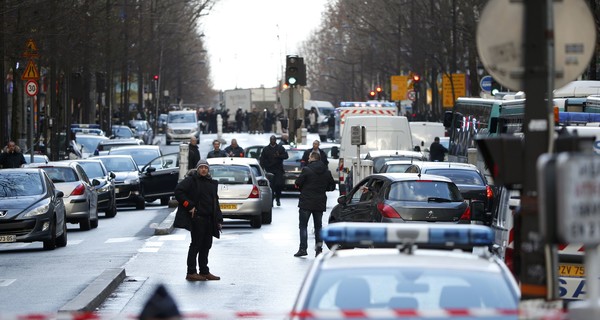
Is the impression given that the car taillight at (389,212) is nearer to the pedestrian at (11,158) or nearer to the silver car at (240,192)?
the silver car at (240,192)

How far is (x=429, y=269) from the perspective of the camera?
28.6 ft

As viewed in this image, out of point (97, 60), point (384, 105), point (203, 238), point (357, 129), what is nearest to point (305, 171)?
point (203, 238)

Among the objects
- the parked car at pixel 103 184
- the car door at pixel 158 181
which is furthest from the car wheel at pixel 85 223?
the car door at pixel 158 181

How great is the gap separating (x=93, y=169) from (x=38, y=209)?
474 inches

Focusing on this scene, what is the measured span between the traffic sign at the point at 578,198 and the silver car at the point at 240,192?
24994 mm

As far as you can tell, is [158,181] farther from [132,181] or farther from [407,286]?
[407,286]

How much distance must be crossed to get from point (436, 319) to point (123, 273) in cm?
1266

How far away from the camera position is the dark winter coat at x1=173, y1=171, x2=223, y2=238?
2075 centimetres

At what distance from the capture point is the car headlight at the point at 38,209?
2614 centimetres

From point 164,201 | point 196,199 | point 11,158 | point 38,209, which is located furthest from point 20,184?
point 164,201

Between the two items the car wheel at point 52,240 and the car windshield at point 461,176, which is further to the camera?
the car windshield at point 461,176

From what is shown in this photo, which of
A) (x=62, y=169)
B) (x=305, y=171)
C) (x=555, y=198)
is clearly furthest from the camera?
(x=62, y=169)

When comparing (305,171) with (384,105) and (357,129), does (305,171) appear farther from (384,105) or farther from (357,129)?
(384,105)

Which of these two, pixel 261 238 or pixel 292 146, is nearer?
pixel 261 238
